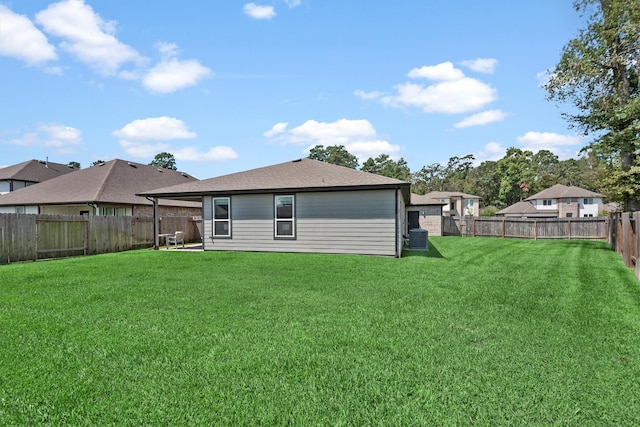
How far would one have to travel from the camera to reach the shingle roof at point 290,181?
12438mm

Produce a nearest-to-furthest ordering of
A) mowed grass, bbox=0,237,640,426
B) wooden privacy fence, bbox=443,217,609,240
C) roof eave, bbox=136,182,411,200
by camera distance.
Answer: mowed grass, bbox=0,237,640,426 < roof eave, bbox=136,182,411,200 < wooden privacy fence, bbox=443,217,609,240

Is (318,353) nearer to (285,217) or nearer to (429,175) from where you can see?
(285,217)

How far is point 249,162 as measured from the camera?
A: 88.8 ft

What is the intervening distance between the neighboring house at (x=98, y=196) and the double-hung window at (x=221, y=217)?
7.59 m

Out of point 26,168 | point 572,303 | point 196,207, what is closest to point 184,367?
point 572,303

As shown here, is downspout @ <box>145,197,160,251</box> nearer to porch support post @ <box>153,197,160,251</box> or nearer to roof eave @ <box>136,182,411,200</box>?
porch support post @ <box>153,197,160,251</box>

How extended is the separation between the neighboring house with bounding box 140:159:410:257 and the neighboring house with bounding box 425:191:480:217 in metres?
19.8

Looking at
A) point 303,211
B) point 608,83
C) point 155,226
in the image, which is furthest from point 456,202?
point 155,226

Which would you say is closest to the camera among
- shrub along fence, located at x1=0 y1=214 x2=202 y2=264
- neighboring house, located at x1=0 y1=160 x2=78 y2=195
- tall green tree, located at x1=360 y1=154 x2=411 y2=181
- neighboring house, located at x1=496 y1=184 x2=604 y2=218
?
shrub along fence, located at x1=0 y1=214 x2=202 y2=264

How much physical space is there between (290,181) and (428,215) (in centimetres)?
1519

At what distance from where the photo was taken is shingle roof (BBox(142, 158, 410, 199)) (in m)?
12.4

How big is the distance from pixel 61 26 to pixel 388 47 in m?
11.1

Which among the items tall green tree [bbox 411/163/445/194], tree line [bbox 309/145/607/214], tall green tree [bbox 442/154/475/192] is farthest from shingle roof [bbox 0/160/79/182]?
tall green tree [bbox 442/154/475/192]

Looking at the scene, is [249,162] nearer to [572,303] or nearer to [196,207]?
[196,207]
